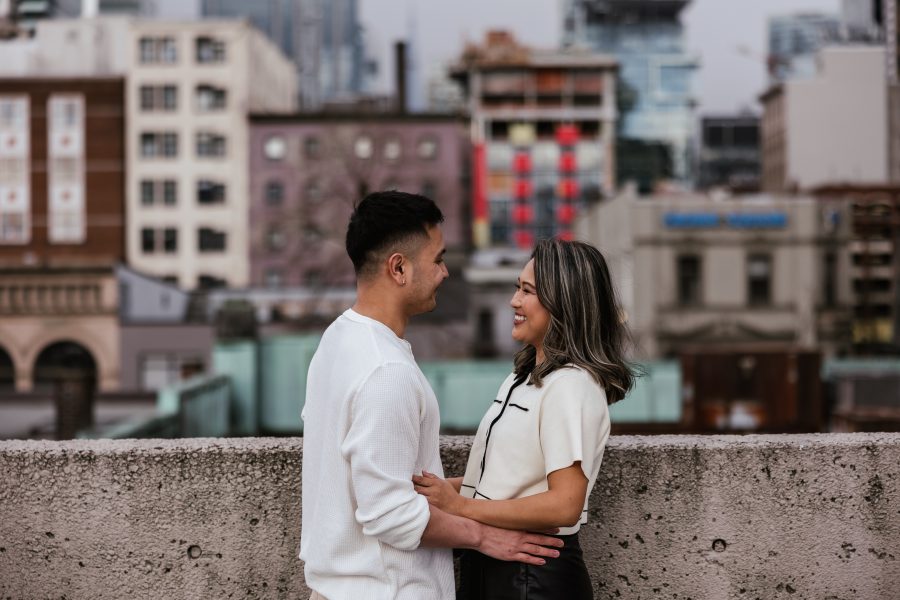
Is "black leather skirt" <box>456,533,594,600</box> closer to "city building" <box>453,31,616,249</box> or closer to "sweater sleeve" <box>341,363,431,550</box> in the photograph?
"sweater sleeve" <box>341,363,431,550</box>

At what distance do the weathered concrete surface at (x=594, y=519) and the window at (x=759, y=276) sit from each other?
1734 inches

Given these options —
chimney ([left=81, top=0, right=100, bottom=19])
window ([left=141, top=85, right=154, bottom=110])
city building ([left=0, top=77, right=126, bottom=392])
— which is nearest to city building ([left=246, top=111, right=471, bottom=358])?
window ([left=141, top=85, right=154, bottom=110])

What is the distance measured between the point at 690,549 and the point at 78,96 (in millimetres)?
77801

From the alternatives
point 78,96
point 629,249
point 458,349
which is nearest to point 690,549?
point 629,249

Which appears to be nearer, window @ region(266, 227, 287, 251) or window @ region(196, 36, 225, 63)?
window @ region(266, 227, 287, 251)

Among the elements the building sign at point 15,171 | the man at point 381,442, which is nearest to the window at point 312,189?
the building sign at point 15,171

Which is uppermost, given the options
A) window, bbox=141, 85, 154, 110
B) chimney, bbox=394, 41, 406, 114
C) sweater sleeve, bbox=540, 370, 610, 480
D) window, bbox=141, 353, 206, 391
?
chimney, bbox=394, 41, 406, 114

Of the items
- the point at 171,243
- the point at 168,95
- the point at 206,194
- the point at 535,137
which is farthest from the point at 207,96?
the point at 535,137

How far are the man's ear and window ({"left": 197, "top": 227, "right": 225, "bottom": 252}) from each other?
75.7 m

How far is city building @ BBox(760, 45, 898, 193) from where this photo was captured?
247 feet

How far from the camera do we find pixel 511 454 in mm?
3078

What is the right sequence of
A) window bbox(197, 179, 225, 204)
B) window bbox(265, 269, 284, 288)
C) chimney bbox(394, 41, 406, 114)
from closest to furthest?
window bbox(265, 269, 284, 288)
window bbox(197, 179, 225, 204)
chimney bbox(394, 41, 406, 114)

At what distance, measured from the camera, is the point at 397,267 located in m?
2.94

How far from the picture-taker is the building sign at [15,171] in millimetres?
75438
